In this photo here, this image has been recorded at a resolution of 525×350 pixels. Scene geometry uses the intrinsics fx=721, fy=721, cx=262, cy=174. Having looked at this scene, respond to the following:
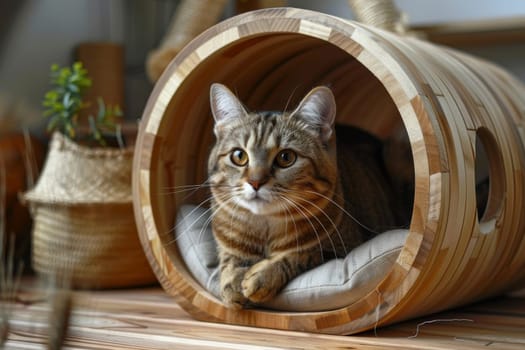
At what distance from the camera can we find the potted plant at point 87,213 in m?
2.11

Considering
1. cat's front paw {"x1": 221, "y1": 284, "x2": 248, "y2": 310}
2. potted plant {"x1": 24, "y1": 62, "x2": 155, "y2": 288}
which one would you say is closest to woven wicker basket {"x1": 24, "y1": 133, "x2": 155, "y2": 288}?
potted plant {"x1": 24, "y1": 62, "x2": 155, "y2": 288}

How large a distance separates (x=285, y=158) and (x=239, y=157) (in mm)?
107

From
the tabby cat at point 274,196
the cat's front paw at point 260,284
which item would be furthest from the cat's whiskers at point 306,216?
the cat's front paw at point 260,284

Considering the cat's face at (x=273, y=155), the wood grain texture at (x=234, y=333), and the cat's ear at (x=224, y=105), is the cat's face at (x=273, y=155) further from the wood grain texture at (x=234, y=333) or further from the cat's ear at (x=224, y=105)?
the wood grain texture at (x=234, y=333)

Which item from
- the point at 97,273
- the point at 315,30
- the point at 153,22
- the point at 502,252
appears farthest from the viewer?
the point at 153,22

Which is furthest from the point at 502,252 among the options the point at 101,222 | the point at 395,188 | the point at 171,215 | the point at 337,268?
the point at 101,222

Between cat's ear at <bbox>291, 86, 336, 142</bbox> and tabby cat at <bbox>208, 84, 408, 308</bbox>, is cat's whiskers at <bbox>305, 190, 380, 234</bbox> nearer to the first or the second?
tabby cat at <bbox>208, 84, 408, 308</bbox>

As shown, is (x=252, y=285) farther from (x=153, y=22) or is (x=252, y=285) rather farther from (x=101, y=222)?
(x=153, y=22)

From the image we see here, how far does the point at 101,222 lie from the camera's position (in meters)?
2.13

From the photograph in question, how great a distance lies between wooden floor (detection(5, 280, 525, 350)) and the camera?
1.42m

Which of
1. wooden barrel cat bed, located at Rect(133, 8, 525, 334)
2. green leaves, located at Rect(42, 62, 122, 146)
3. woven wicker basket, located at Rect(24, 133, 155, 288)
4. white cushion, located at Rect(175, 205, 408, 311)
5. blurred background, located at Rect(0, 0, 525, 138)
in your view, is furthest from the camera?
blurred background, located at Rect(0, 0, 525, 138)

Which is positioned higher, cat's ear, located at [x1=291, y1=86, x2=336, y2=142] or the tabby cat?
cat's ear, located at [x1=291, y1=86, x2=336, y2=142]

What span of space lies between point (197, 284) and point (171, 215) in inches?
7.8

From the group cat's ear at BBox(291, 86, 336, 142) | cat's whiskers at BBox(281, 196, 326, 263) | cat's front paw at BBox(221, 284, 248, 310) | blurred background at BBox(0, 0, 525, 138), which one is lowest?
cat's front paw at BBox(221, 284, 248, 310)
